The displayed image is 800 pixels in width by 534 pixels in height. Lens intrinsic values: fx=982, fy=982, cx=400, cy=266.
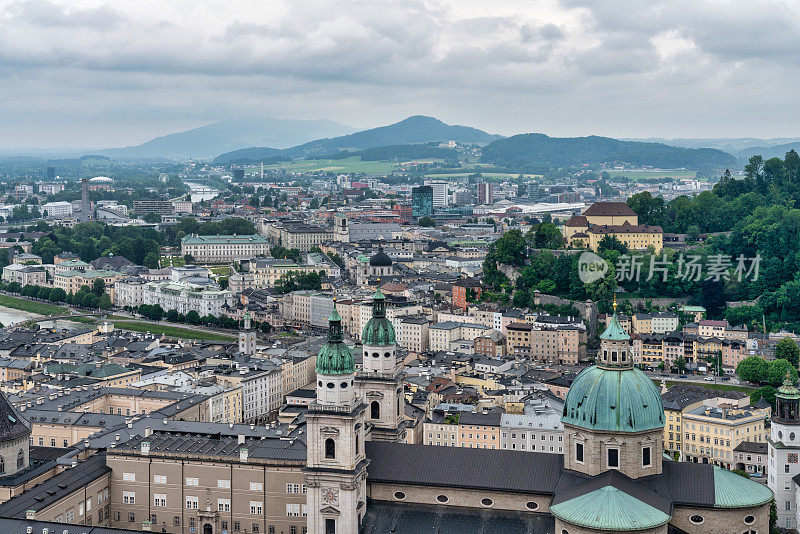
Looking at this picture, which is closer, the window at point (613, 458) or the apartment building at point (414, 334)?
the window at point (613, 458)

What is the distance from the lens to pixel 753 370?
251 feet

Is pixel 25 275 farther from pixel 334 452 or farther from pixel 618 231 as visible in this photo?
pixel 334 452

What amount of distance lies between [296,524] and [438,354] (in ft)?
133

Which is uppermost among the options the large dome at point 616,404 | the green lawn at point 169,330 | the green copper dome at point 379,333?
the green copper dome at point 379,333

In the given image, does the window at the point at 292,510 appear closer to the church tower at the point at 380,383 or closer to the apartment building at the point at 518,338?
the church tower at the point at 380,383

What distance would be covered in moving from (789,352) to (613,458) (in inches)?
1952

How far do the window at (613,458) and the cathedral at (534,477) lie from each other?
0.12ft

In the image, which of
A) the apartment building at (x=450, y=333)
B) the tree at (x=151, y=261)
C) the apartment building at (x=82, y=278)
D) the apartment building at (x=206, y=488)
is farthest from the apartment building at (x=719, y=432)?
the tree at (x=151, y=261)

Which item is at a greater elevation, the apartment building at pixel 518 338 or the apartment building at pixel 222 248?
the apartment building at pixel 222 248

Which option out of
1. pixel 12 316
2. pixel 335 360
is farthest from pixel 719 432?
pixel 12 316

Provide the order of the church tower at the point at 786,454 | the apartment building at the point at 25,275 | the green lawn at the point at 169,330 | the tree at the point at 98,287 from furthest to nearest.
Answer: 1. the apartment building at the point at 25,275
2. the tree at the point at 98,287
3. the green lawn at the point at 169,330
4. the church tower at the point at 786,454

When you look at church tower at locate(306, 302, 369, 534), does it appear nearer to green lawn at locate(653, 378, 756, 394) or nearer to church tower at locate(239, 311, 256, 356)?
church tower at locate(239, 311, 256, 356)

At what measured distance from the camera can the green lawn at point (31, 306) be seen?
115m

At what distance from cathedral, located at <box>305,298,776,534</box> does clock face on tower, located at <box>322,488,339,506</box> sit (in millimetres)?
37
